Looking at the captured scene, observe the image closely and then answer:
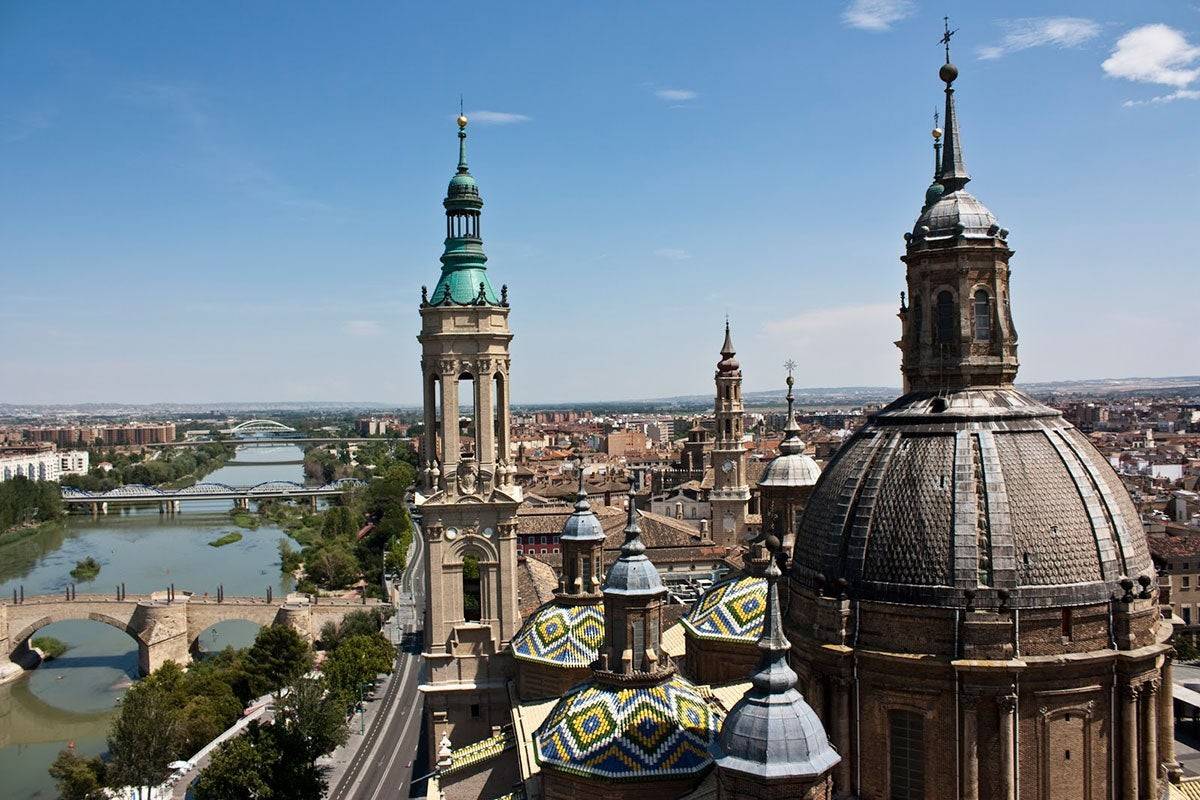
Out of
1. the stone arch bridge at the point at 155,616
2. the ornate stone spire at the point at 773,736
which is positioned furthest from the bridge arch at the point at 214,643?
the ornate stone spire at the point at 773,736

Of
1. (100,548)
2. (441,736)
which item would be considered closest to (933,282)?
(441,736)

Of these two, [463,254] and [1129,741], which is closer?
[1129,741]

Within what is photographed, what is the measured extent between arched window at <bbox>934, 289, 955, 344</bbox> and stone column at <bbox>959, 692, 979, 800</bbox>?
4.50 m

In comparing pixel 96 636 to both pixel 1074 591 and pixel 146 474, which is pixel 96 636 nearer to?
pixel 1074 591

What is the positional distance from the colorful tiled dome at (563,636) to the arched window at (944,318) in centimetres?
796

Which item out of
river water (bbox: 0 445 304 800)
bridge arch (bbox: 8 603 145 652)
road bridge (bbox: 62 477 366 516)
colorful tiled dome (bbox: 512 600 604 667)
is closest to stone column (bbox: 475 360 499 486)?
colorful tiled dome (bbox: 512 600 604 667)

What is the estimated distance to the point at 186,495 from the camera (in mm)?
90500

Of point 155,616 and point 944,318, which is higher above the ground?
point 944,318

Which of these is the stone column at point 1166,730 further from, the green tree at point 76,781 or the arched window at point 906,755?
the green tree at point 76,781

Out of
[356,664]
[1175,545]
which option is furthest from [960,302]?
[1175,545]

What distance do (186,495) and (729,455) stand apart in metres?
71.6

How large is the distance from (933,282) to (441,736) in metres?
13.6

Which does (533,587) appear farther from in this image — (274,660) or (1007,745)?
(1007,745)

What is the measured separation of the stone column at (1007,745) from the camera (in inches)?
387
